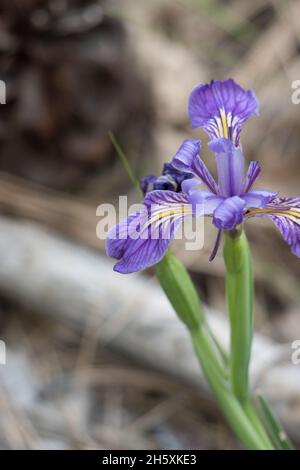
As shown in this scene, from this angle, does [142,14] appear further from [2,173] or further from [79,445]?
[79,445]

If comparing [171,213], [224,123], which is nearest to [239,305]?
[171,213]

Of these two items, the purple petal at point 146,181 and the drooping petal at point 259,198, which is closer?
the drooping petal at point 259,198

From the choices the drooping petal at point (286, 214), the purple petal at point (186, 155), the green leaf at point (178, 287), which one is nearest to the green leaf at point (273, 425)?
the green leaf at point (178, 287)

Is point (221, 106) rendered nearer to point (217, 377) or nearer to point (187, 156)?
point (187, 156)

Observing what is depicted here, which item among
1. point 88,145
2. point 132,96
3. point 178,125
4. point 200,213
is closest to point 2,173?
point 88,145

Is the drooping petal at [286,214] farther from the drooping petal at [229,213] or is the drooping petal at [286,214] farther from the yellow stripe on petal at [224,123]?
the yellow stripe on petal at [224,123]

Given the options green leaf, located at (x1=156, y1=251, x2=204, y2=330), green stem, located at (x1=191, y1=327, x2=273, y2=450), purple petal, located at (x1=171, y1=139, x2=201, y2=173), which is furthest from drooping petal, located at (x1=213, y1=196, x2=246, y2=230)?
green stem, located at (x1=191, y1=327, x2=273, y2=450)
